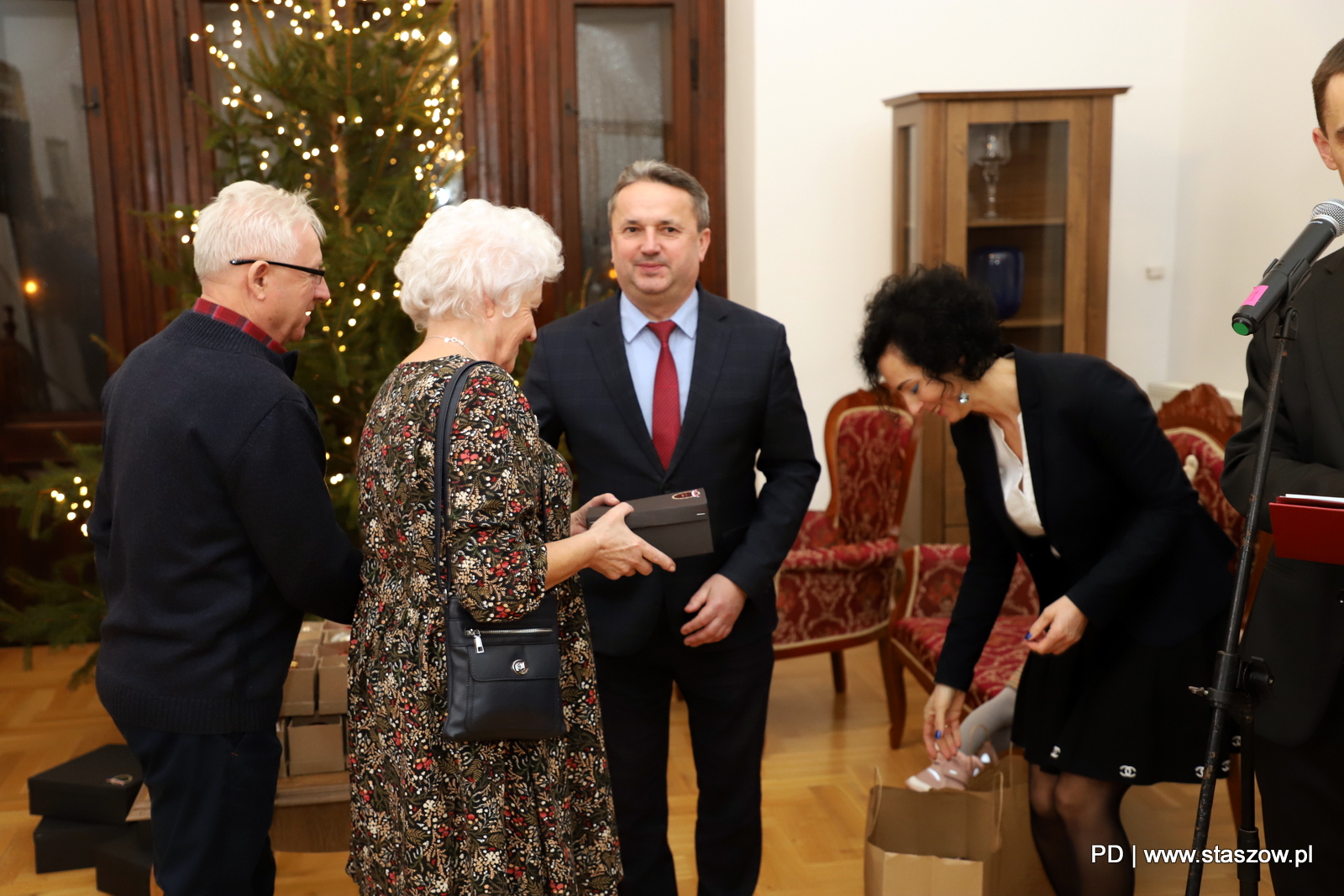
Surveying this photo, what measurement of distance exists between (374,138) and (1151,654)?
2.96 m

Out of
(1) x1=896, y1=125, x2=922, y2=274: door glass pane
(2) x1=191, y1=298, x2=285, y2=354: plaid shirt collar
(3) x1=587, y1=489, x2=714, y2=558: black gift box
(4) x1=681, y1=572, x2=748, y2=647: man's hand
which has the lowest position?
(4) x1=681, y1=572, x2=748, y2=647: man's hand

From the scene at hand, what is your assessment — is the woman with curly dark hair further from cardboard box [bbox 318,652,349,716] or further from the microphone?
cardboard box [bbox 318,652,349,716]

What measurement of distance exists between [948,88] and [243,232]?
3.37 metres

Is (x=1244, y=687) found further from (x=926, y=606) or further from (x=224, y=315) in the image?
(x=926, y=606)

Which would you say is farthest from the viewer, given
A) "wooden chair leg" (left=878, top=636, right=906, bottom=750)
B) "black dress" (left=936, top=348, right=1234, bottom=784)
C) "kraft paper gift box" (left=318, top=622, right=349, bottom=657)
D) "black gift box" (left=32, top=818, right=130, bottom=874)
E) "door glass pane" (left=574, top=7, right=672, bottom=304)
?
"door glass pane" (left=574, top=7, right=672, bottom=304)

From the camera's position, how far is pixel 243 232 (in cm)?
184

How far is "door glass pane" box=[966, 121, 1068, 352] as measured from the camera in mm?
4129

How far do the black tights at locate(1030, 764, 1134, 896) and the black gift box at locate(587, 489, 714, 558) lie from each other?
→ 0.89 meters

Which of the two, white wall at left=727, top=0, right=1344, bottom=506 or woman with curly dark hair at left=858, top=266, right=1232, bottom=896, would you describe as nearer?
woman with curly dark hair at left=858, top=266, right=1232, bottom=896

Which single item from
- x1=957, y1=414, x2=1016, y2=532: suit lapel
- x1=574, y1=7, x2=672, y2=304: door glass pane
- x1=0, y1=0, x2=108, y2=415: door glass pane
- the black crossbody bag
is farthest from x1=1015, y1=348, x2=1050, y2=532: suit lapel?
x1=0, y1=0, x2=108, y2=415: door glass pane

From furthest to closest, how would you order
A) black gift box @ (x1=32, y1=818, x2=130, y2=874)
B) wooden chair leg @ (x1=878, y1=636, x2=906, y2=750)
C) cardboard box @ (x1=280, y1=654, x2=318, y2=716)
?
1. wooden chair leg @ (x1=878, y1=636, x2=906, y2=750)
2. black gift box @ (x1=32, y1=818, x2=130, y2=874)
3. cardboard box @ (x1=280, y1=654, x2=318, y2=716)

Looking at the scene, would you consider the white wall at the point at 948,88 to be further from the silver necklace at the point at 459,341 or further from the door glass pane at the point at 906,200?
the silver necklace at the point at 459,341

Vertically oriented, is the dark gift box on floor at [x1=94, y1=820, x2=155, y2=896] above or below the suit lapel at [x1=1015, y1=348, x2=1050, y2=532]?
below

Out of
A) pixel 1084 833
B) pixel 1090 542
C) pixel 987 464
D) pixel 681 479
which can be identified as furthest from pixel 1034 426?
pixel 1084 833
